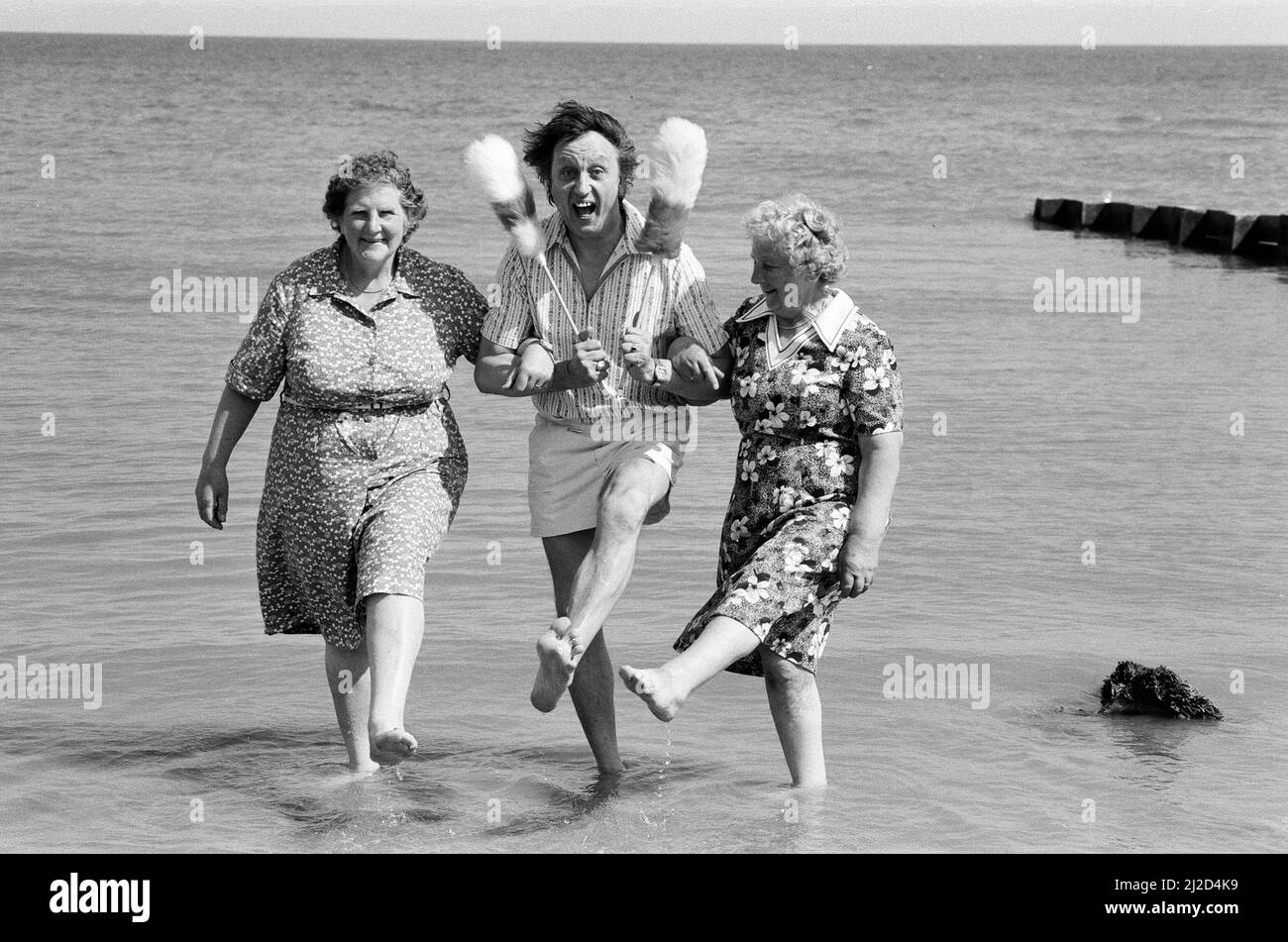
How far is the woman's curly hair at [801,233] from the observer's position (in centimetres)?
461

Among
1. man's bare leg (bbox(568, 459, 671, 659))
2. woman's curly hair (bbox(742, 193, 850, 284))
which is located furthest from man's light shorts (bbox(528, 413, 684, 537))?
woman's curly hair (bbox(742, 193, 850, 284))

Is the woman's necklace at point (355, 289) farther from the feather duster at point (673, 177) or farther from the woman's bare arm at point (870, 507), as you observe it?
the woman's bare arm at point (870, 507)

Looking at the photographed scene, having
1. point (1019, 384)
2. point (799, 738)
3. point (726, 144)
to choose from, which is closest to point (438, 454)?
point (799, 738)

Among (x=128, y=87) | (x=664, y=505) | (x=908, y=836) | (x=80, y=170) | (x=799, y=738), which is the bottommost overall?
(x=908, y=836)

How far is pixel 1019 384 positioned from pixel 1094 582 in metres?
4.61

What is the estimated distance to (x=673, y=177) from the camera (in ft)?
15.5

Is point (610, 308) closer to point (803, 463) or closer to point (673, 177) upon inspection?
point (673, 177)

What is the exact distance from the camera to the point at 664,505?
491 cm

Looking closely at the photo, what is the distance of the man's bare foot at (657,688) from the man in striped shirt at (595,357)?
0.38 metres

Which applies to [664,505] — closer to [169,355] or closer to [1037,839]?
[1037,839]

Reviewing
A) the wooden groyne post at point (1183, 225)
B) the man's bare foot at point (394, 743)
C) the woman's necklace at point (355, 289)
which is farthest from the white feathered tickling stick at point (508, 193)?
the wooden groyne post at point (1183, 225)

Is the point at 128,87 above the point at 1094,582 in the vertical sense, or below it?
above

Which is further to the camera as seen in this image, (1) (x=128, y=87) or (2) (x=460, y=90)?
(2) (x=460, y=90)

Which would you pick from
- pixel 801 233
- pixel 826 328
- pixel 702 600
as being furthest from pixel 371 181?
pixel 702 600
